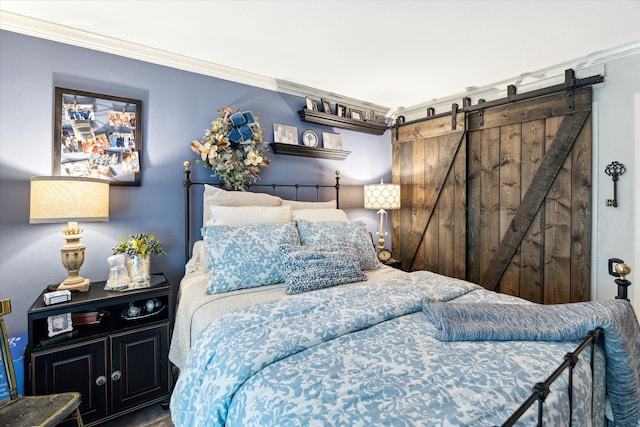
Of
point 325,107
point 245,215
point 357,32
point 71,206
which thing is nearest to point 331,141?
point 325,107

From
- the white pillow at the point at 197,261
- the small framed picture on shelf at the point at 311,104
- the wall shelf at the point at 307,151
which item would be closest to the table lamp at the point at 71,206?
the white pillow at the point at 197,261

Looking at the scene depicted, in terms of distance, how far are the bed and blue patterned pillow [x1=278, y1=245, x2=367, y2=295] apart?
1 centimetres

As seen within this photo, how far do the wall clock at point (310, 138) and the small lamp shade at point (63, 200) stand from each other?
1.85 meters

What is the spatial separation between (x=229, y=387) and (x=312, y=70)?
2.50m

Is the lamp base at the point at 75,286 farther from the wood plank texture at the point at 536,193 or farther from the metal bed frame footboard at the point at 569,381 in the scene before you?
the wood plank texture at the point at 536,193

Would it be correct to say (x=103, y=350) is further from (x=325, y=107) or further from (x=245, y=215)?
(x=325, y=107)

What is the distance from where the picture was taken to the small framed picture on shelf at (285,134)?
2.82 metres

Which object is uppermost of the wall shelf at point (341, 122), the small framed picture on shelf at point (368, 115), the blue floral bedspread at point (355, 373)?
the small framed picture on shelf at point (368, 115)

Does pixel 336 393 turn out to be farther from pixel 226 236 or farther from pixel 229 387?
pixel 226 236

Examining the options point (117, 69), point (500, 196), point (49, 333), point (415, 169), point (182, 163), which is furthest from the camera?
point (415, 169)

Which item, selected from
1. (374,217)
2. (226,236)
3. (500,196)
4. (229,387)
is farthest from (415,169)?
(229,387)

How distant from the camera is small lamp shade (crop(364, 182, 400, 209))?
10.5ft

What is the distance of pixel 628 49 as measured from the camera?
7.11 feet

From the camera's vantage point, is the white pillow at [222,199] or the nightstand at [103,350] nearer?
the nightstand at [103,350]
